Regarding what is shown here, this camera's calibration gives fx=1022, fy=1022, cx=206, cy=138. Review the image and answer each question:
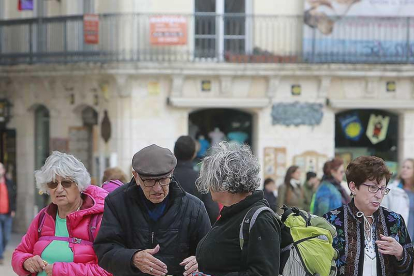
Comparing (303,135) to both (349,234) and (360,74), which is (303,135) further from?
(349,234)

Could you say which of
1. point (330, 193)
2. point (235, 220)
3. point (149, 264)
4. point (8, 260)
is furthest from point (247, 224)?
point (8, 260)

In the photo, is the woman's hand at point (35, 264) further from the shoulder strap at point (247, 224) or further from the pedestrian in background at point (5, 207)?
the pedestrian in background at point (5, 207)

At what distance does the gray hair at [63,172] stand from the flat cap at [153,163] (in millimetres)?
859

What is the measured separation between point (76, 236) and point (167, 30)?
1329 centimetres

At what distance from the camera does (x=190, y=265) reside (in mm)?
5762

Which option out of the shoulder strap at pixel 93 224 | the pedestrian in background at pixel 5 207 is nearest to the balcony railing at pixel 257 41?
the pedestrian in background at pixel 5 207

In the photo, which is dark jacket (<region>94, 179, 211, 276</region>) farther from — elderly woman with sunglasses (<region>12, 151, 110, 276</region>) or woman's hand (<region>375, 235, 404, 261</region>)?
woman's hand (<region>375, 235, 404, 261</region>)

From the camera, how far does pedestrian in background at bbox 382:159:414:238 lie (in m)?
10.2

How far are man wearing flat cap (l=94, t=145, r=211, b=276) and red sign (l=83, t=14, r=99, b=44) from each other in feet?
46.2

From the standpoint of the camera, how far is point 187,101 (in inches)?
782

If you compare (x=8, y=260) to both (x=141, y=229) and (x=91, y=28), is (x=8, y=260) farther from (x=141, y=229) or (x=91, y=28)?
(x=141, y=229)

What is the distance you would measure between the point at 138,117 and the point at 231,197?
48.8 feet

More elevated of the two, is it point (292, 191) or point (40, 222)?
point (40, 222)

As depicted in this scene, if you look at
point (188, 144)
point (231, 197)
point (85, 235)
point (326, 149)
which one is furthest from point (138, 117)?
point (231, 197)
